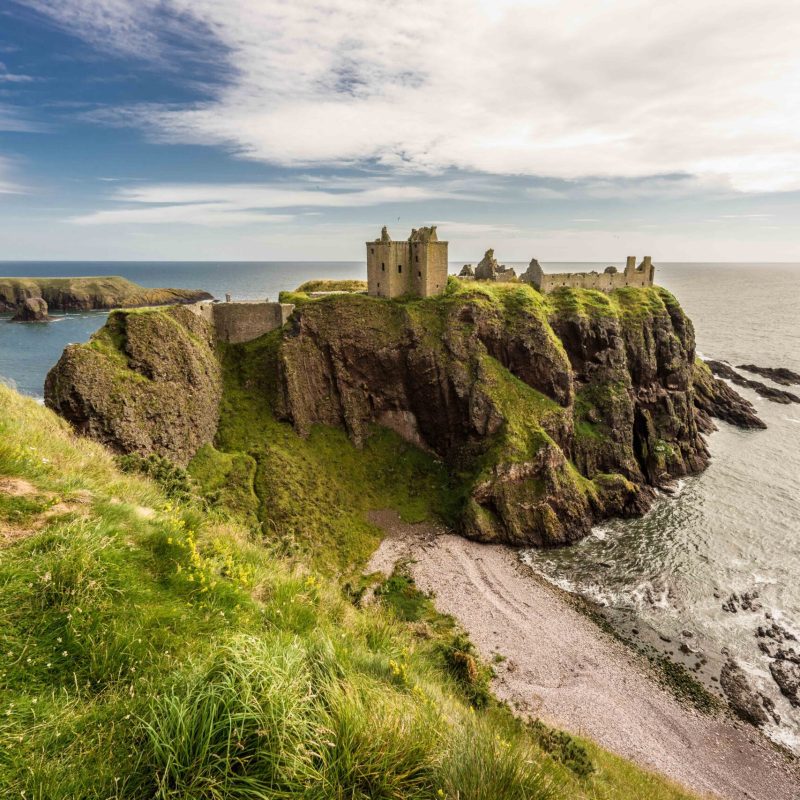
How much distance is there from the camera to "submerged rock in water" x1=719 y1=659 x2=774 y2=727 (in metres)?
30.2

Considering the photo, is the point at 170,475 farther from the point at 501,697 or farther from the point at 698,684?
the point at 698,684

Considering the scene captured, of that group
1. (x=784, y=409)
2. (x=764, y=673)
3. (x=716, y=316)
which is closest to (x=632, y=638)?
(x=764, y=673)

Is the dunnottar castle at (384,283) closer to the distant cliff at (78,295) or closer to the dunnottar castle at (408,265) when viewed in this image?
the dunnottar castle at (408,265)

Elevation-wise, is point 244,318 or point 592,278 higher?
point 592,278

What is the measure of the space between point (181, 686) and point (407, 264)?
59.8 m

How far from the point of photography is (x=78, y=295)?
16362 cm

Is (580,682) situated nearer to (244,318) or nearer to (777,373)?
(244,318)

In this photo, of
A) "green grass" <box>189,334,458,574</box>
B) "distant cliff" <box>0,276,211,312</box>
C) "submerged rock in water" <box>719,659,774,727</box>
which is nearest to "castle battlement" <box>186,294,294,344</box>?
"green grass" <box>189,334,458,574</box>

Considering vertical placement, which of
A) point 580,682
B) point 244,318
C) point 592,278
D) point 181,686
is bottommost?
point 580,682

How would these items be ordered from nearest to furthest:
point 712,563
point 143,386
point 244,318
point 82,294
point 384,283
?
point 143,386, point 712,563, point 244,318, point 384,283, point 82,294

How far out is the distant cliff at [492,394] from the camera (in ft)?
158

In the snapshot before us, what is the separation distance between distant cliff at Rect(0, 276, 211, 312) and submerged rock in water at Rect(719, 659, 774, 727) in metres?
165

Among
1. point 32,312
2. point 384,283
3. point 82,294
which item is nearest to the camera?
point 384,283

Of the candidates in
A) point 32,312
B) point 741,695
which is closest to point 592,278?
point 741,695
